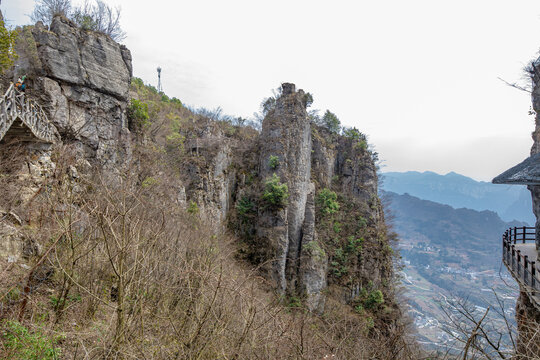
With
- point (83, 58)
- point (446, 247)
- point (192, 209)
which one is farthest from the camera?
point (446, 247)

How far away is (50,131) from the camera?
40.9 ft

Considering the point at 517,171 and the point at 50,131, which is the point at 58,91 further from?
the point at 517,171

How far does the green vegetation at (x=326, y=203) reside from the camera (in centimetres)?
2589

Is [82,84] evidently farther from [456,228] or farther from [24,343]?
[456,228]

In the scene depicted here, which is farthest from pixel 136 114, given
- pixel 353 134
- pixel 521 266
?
pixel 353 134

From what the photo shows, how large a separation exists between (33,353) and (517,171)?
13966 millimetres

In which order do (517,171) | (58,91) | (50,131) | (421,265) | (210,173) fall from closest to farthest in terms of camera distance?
(517,171)
(50,131)
(58,91)
(210,173)
(421,265)

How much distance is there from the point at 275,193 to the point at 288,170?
2.84m

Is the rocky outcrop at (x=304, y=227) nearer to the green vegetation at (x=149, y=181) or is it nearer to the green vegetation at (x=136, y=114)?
the green vegetation at (x=149, y=181)

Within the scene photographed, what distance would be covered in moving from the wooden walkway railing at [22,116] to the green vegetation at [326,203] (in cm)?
2147

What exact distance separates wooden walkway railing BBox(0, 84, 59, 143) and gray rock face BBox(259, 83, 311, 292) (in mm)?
15365

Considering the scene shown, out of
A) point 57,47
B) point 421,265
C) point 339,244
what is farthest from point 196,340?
point 421,265

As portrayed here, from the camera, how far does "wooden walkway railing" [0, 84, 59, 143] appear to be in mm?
8383

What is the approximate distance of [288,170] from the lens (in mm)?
23297
